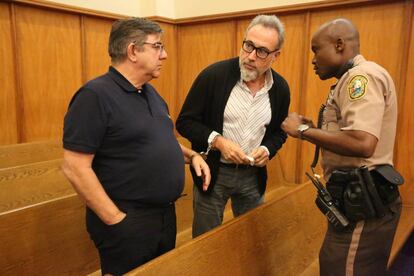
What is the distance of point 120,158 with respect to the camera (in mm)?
1414

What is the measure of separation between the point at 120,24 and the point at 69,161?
0.62 meters

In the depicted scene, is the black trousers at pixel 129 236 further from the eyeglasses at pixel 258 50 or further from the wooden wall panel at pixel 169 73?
the wooden wall panel at pixel 169 73

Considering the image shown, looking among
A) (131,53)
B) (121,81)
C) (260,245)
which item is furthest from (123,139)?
(260,245)

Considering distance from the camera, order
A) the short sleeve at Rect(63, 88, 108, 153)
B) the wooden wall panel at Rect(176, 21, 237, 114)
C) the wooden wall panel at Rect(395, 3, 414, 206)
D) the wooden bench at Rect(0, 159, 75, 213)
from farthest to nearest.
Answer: the wooden wall panel at Rect(176, 21, 237, 114)
the wooden wall panel at Rect(395, 3, 414, 206)
the wooden bench at Rect(0, 159, 75, 213)
the short sleeve at Rect(63, 88, 108, 153)

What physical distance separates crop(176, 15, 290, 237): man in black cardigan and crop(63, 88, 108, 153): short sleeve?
66 centimetres

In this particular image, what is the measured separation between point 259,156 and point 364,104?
0.66 metres

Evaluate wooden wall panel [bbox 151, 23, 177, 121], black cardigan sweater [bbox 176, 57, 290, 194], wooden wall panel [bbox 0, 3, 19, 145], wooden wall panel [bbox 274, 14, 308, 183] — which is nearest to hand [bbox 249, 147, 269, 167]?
black cardigan sweater [bbox 176, 57, 290, 194]

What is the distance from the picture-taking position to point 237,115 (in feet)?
6.22

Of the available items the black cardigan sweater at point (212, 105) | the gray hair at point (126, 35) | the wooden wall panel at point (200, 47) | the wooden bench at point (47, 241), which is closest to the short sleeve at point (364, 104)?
the black cardigan sweater at point (212, 105)

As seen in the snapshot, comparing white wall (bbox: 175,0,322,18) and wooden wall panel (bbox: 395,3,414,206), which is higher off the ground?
white wall (bbox: 175,0,322,18)

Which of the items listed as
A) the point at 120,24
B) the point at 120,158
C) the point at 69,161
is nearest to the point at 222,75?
the point at 120,24

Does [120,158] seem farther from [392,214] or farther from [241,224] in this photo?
[392,214]

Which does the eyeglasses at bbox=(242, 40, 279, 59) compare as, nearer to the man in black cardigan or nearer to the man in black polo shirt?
the man in black cardigan

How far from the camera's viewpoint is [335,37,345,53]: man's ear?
4.72 ft
